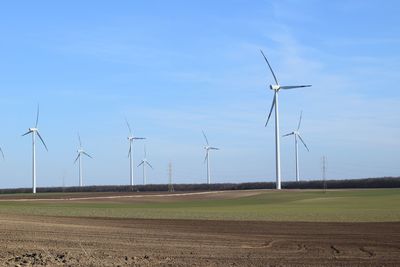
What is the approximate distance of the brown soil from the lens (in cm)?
2147

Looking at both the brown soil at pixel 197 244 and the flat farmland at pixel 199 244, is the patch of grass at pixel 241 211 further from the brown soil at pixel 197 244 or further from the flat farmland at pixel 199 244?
the brown soil at pixel 197 244

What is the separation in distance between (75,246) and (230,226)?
1354 centimetres

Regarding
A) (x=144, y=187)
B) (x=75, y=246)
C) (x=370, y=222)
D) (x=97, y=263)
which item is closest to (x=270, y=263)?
(x=97, y=263)

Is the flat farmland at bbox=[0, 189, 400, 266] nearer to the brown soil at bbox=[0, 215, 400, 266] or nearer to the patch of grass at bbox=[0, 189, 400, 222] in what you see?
the brown soil at bbox=[0, 215, 400, 266]

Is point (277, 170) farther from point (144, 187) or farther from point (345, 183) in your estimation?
point (144, 187)

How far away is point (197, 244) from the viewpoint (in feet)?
88.5

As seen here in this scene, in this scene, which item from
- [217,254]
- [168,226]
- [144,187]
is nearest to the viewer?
[217,254]

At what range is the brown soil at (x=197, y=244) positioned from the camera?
21469mm

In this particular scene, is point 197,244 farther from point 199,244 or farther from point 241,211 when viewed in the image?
point 241,211

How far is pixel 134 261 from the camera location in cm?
2114

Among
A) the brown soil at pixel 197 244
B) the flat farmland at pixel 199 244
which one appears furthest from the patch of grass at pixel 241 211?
the brown soil at pixel 197 244

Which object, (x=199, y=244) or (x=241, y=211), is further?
(x=241, y=211)

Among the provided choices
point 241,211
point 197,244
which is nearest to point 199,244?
point 197,244

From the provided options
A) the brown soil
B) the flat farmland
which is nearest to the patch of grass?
the flat farmland
